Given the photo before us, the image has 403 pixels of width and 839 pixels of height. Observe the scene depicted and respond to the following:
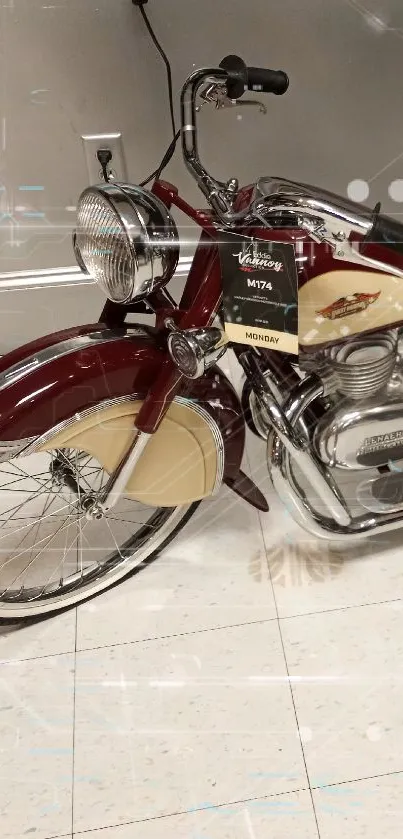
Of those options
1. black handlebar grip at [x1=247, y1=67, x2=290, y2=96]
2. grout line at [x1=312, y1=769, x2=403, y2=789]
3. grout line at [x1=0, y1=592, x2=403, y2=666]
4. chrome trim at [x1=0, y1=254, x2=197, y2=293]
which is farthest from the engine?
chrome trim at [x1=0, y1=254, x2=197, y2=293]

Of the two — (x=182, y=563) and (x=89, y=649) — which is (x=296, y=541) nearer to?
(x=182, y=563)

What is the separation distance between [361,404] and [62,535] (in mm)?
692

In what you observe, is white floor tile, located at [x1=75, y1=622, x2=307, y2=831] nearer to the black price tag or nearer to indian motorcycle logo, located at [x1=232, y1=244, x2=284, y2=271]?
the black price tag

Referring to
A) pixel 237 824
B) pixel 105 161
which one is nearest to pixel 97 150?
pixel 105 161

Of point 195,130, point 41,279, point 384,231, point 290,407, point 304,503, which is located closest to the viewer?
point 384,231

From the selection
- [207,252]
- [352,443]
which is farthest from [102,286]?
[352,443]

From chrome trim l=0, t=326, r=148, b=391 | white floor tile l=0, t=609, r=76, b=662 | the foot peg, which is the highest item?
chrome trim l=0, t=326, r=148, b=391

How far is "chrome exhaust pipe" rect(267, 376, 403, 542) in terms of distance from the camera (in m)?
1.04

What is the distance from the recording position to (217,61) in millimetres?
1164

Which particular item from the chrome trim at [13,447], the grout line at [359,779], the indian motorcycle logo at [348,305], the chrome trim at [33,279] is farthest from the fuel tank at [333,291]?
the chrome trim at [33,279]

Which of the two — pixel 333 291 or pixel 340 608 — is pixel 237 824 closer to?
pixel 340 608

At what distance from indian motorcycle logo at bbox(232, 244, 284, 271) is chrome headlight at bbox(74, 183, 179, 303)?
0.33 feet

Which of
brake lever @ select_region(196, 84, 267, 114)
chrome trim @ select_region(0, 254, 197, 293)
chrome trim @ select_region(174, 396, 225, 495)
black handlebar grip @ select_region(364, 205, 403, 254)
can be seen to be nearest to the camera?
black handlebar grip @ select_region(364, 205, 403, 254)

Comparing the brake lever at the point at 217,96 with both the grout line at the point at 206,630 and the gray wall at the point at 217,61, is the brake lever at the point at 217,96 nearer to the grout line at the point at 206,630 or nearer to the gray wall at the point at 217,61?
the gray wall at the point at 217,61
